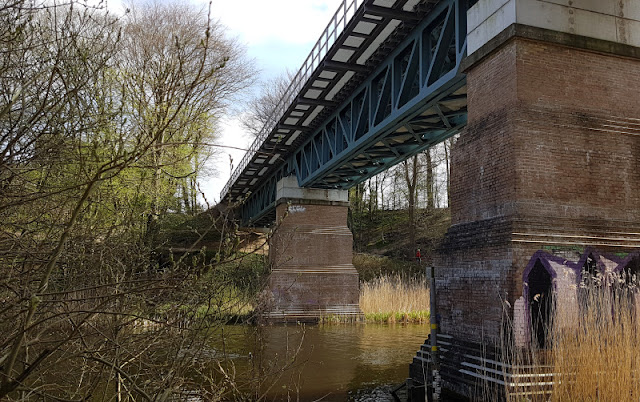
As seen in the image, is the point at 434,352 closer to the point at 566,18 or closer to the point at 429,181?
the point at 566,18

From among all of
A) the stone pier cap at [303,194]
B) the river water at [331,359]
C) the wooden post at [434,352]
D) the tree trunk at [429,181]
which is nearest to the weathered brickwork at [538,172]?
the wooden post at [434,352]

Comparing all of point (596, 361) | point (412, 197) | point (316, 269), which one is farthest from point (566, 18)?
point (412, 197)

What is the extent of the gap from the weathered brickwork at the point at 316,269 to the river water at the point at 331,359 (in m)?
2.40

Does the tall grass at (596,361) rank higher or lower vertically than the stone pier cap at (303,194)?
lower

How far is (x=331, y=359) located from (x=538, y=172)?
6980 millimetres

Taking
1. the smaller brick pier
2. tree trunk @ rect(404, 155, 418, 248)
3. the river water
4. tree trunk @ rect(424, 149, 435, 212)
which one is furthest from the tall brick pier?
tree trunk @ rect(424, 149, 435, 212)

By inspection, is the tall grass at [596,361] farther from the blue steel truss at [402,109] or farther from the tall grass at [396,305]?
the tall grass at [396,305]

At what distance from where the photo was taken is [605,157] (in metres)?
8.03

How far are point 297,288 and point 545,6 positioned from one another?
15.9 metres

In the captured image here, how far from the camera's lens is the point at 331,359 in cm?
1245

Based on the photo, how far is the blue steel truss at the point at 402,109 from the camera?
10.1m

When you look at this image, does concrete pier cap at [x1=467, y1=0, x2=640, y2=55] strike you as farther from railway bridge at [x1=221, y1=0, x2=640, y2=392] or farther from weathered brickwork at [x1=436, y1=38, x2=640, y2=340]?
weathered brickwork at [x1=436, y1=38, x2=640, y2=340]

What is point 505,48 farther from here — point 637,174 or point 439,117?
point 439,117

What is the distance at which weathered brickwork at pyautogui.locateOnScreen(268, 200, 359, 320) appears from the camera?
71.3 ft
